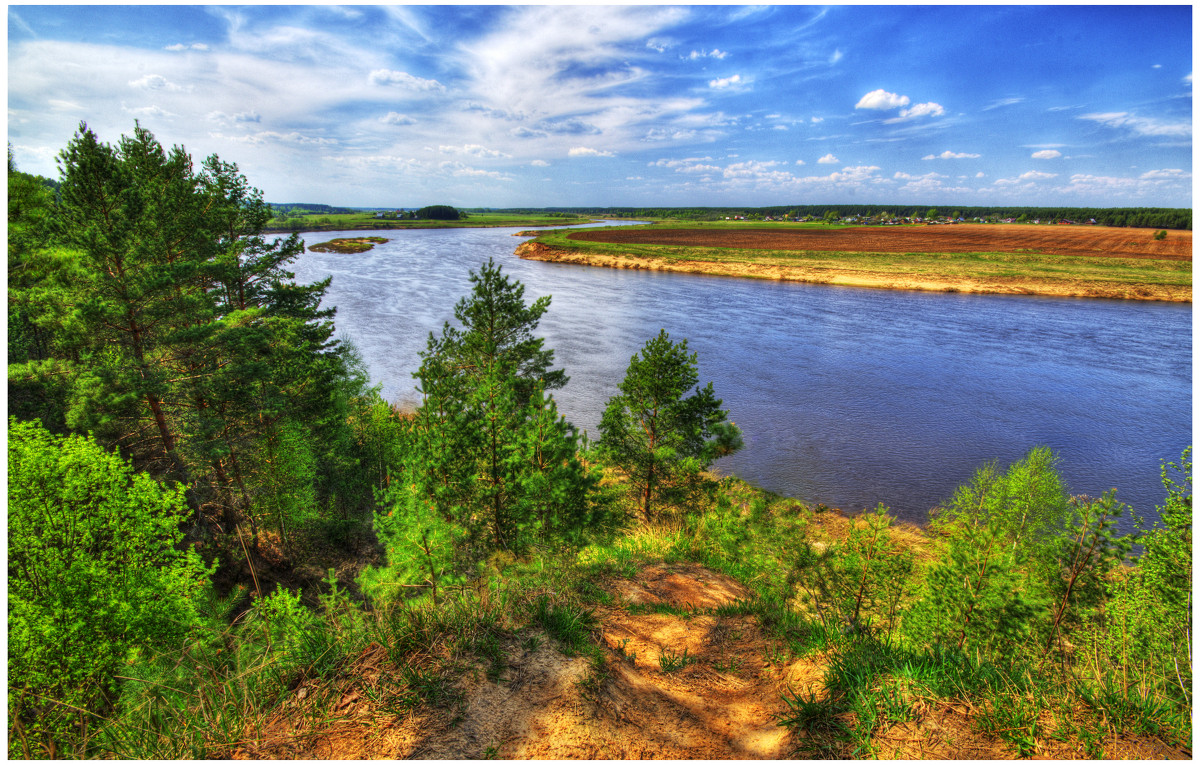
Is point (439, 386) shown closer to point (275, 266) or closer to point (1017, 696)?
point (275, 266)

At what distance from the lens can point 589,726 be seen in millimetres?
4891

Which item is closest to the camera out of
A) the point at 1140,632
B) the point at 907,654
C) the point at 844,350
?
the point at 907,654

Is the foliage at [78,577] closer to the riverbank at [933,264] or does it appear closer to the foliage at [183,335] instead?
the foliage at [183,335]

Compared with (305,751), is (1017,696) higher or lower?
higher

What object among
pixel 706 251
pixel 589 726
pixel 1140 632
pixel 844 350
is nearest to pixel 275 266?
pixel 589 726

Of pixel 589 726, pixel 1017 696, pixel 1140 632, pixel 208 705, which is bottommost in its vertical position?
pixel 1140 632

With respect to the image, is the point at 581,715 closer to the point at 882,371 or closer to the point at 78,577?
the point at 78,577

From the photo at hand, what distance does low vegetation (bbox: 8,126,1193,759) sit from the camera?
186 inches

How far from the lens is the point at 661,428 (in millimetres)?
17594

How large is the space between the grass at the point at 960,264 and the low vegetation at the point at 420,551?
7412 cm

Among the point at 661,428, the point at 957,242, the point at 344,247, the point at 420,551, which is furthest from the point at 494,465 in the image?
the point at 957,242

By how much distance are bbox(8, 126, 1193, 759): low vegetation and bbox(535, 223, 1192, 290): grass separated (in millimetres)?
74120

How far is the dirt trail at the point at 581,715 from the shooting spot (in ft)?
14.6

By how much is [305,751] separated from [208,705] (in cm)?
123
